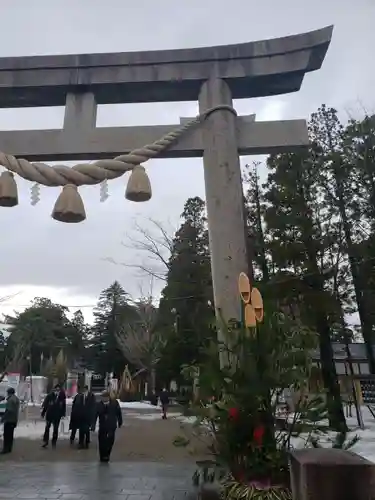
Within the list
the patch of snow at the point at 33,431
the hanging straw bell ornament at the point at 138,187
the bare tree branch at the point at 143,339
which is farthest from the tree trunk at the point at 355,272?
the bare tree branch at the point at 143,339

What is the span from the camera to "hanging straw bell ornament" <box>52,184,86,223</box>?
13.7ft

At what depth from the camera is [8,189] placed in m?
4.55

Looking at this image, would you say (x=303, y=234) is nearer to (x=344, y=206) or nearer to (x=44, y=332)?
(x=344, y=206)

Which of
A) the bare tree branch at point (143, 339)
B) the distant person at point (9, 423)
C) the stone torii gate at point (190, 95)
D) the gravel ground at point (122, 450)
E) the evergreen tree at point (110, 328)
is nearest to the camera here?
the stone torii gate at point (190, 95)

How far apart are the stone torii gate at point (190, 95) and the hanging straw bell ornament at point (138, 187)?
0.57 metres

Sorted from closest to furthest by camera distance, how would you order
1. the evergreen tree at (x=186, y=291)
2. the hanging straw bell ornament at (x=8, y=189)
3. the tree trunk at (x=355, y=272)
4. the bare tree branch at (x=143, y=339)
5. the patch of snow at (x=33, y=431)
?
the hanging straw bell ornament at (x=8, y=189)
the patch of snow at (x=33, y=431)
the tree trunk at (x=355, y=272)
the evergreen tree at (x=186, y=291)
the bare tree branch at (x=143, y=339)

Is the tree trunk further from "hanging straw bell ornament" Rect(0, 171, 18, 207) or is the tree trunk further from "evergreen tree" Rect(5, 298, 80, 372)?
"evergreen tree" Rect(5, 298, 80, 372)

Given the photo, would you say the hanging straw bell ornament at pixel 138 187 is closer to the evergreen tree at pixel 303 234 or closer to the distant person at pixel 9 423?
the distant person at pixel 9 423

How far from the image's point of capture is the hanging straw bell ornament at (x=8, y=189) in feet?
14.9

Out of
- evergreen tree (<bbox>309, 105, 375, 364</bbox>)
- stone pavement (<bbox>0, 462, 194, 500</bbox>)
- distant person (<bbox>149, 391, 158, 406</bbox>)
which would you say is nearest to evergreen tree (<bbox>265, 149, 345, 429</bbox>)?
evergreen tree (<bbox>309, 105, 375, 364</bbox>)

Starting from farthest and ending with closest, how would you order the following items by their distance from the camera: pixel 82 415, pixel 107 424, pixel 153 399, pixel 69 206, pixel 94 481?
pixel 153 399
pixel 82 415
pixel 107 424
pixel 94 481
pixel 69 206

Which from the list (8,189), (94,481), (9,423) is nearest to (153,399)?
(9,423)

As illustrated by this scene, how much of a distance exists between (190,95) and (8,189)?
272 centimetres

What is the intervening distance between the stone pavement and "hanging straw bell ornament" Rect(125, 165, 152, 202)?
3.67m
